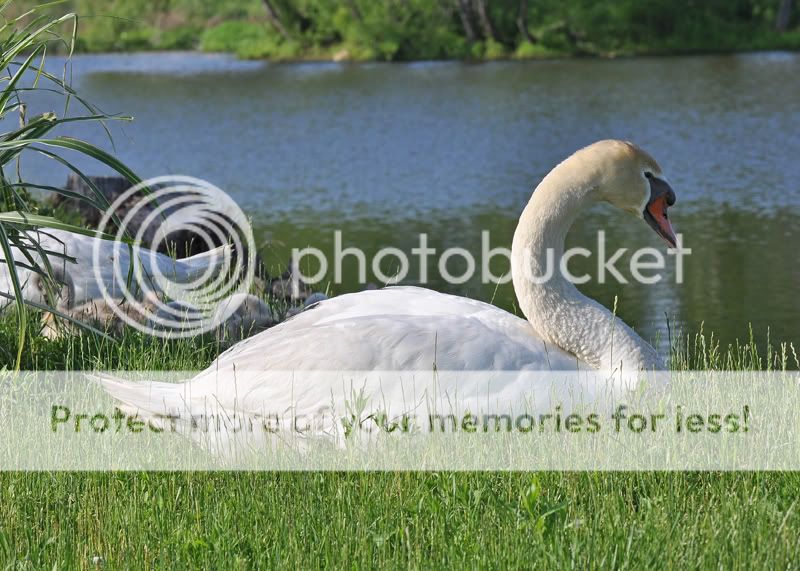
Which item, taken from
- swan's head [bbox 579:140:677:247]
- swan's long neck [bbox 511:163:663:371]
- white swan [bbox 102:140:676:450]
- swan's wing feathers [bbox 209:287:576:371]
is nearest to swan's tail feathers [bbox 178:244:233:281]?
white swan [bbox 102:140:676:450]

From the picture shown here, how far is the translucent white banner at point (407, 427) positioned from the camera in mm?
4508

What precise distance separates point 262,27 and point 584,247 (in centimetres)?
4973

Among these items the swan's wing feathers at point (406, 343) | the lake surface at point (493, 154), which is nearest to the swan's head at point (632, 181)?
the swan's wing feathers at point (406, 343)

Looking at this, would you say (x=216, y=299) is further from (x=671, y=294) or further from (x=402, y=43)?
(x=402, y=43)

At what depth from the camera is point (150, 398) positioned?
4.93 m

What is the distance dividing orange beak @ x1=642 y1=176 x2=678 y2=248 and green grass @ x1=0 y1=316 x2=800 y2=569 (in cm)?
139

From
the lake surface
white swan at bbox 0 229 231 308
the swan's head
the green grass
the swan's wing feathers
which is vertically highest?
the lake surface

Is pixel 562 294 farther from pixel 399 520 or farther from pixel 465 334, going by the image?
pixel 399 520

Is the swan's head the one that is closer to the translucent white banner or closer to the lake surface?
the translucent white banner

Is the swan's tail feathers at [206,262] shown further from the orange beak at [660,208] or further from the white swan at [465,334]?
the orange beak at [660,208]

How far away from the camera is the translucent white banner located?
4.51 meters

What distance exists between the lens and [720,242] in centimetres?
1279

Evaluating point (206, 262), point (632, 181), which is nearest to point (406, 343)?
point (632, 181)

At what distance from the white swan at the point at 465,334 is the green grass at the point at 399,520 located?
46 centimetres
